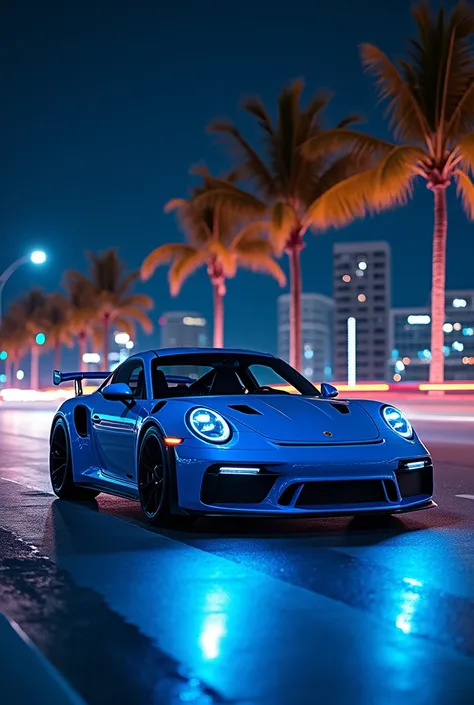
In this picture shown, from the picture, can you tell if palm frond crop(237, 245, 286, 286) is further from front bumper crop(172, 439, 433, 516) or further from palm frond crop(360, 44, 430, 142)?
front bumper crop(172, 439, 433, 516)

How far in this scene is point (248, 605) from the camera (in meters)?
5.68

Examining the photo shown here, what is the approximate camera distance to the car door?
9.26 metres

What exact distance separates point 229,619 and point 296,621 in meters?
0.29

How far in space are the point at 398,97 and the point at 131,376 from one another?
25.8 m

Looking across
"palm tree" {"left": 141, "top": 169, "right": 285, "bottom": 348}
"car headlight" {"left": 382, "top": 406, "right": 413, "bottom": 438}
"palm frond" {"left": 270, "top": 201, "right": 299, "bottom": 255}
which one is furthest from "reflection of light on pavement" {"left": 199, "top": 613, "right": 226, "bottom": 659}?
"palm tree" {"left": 141, "top": 169, "right": 285, "bottom": 348}

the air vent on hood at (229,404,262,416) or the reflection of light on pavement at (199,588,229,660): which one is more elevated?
the air vent on hood at (229,404,262,416)

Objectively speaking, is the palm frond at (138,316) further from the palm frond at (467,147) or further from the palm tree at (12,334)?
the palm frond at (467,147)

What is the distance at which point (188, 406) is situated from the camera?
8.53 meters

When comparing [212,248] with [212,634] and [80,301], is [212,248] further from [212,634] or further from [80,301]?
[212,634]

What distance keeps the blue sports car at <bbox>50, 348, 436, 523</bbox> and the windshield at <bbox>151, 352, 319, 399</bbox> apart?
0.39ft

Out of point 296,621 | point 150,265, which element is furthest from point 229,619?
point 150,265

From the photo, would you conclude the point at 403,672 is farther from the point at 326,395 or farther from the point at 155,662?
the point at 326,395

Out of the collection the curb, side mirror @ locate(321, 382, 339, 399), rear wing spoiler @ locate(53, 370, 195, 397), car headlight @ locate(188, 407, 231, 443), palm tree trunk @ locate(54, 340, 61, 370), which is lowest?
the curb

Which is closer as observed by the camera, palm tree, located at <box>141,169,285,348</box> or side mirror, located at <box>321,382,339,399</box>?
side mirror, located at <box>321,382,339,399</box>
